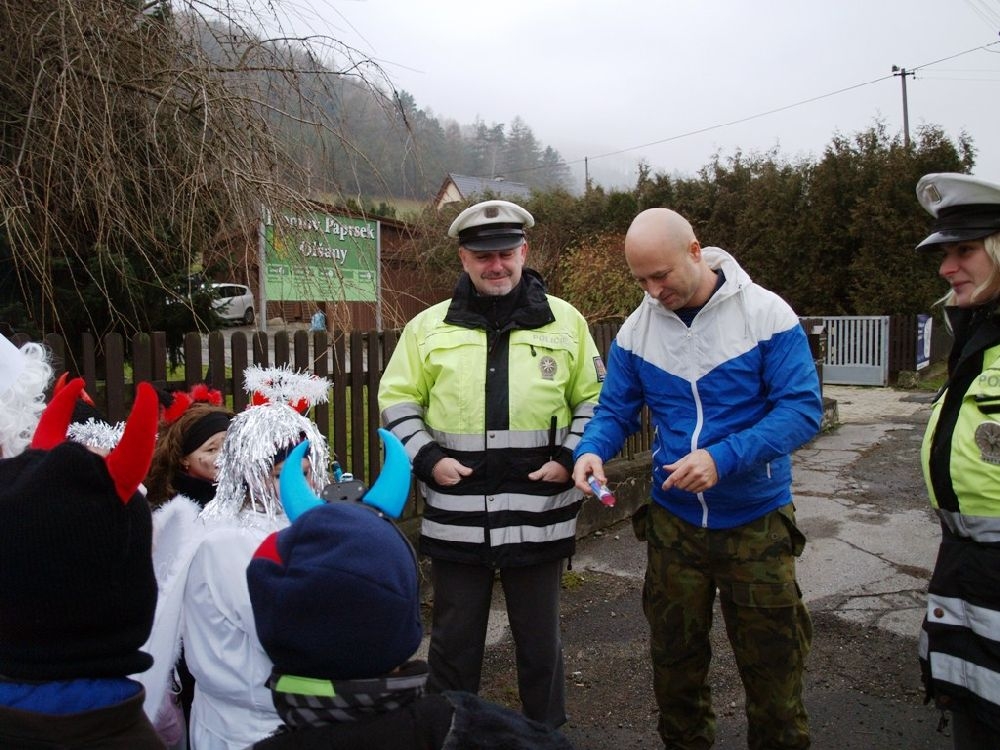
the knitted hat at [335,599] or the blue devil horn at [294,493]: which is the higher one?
the blue devil horn at [294,493]

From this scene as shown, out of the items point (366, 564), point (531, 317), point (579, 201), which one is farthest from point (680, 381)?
point (579, 201)

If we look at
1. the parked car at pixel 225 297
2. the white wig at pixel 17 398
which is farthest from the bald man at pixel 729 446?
the parked car at pixel 225 297

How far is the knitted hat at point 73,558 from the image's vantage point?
4.24 feet

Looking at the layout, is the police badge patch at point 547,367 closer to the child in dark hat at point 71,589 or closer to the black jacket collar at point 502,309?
the black jacket collar at point 502,309

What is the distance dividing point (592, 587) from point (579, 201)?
16126mm

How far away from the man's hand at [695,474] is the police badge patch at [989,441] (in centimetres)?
70

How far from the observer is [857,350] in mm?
15961

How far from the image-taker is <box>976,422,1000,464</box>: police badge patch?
201 cm

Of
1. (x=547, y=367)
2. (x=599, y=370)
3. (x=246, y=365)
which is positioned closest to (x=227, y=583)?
(x=547, y=367)

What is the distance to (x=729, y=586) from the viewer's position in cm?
259

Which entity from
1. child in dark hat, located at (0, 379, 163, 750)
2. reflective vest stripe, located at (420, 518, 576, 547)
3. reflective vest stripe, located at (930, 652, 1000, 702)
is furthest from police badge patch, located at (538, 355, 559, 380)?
child in dark hat, located at (0, 379, 163, 750)

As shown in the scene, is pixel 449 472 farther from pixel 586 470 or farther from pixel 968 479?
pixel 968 479

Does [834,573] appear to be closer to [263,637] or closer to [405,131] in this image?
[405,131]

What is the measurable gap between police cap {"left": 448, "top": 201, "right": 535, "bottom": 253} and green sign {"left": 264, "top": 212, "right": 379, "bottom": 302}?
836 mm
